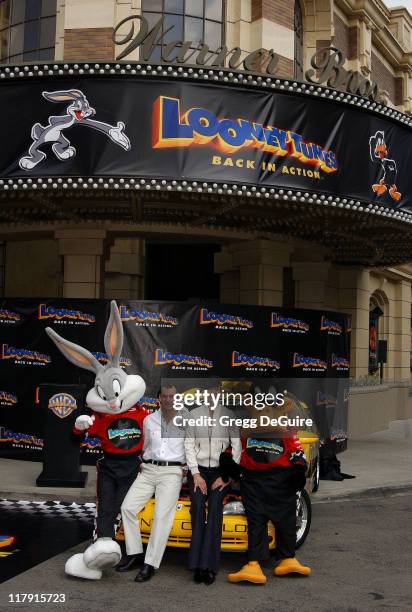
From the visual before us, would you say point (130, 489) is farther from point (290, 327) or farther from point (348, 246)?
point (348, 246)

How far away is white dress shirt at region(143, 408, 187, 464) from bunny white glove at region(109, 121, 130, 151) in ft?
21.3

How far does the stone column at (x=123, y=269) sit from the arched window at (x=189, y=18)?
15.1ft

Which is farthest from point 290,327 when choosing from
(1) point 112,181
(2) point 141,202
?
(1) point 112,181

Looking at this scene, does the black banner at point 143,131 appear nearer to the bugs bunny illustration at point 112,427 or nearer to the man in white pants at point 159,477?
the bugs bunny illustration at point 112,427

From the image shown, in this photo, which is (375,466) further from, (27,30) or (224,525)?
(27,30)

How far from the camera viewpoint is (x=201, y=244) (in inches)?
806

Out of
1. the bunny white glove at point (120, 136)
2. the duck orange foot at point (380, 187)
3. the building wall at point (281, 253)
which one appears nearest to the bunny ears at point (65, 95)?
the bunny white glove at point (120, 136)

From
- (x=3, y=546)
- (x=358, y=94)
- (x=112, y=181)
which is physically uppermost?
(x=358, y=94)

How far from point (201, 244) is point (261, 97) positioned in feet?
27.0

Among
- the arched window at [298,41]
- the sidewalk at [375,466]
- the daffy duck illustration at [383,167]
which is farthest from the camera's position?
the arched window at [298,41]

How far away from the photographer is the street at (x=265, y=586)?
5828 mm

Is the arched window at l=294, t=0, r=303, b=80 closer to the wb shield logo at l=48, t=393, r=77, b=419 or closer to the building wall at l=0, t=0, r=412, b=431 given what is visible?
the building wall at l=0, t=0, r=412, b=431

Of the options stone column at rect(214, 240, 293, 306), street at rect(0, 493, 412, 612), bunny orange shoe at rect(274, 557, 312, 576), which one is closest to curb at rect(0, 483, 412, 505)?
street at rect(0, 493, 412, 612)

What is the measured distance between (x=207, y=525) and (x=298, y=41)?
15.4 m
